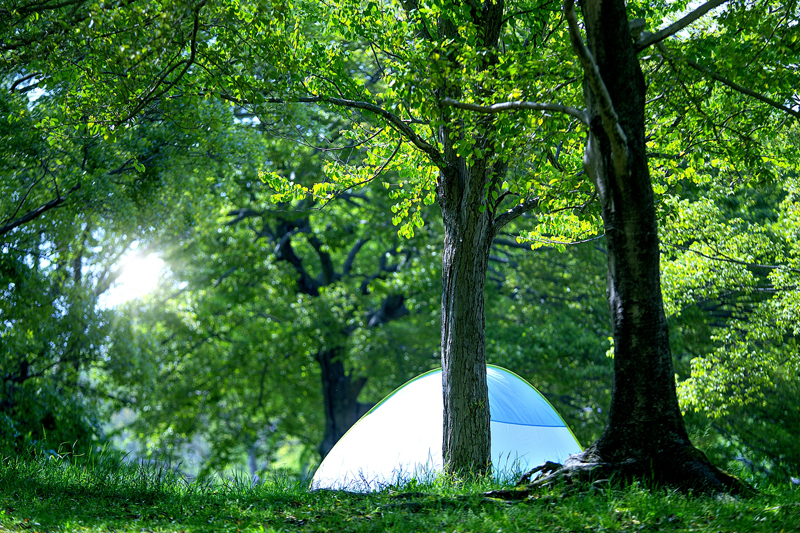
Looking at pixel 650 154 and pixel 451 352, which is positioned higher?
pixel 650 154

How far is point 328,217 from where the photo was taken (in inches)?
747

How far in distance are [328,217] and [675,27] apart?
14.6 metres

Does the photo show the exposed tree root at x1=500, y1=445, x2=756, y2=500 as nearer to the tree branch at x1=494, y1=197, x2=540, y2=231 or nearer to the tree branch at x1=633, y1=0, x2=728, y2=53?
the tree branch at x1=494, y1=197, x2=540, y2=231

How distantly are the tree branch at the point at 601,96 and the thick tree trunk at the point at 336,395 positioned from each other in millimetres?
14941

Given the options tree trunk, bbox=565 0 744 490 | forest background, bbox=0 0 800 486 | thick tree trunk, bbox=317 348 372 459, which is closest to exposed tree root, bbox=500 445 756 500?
tree trunk, bbox=565 0 744 490

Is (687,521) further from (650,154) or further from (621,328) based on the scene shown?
(650,154)

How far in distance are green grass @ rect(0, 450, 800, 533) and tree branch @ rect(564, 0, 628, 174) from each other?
2414 mm

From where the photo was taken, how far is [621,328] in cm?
483

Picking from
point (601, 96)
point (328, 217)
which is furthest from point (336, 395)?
point (601, 96)

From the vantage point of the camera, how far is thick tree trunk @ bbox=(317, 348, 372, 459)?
19.1 m

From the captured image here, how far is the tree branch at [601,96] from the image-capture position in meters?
4.58

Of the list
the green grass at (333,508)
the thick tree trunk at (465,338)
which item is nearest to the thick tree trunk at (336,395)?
the thick tree trunk at (465,338)

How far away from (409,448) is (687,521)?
4459 millimetres

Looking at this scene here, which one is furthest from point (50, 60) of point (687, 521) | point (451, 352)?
point (687, 521)
